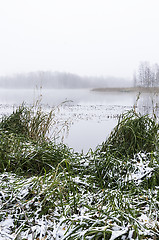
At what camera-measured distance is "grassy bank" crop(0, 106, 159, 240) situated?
117 cm

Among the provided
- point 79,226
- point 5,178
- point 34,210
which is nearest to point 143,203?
point 79,226

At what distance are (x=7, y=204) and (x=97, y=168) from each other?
78 centimetres

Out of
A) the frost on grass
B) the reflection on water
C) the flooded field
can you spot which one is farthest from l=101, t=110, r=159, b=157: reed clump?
the frost on grass

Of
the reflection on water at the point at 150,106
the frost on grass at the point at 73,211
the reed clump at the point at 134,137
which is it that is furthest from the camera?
the reflection on water at the point at 150,106

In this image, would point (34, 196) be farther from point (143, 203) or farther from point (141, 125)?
point (141, 125)

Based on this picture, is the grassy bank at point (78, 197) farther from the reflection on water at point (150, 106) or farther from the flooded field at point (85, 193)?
the reflection on water at point (150, 106)

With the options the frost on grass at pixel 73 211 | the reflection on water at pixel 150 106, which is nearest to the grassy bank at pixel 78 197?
the frost on grass at pixel 73 211

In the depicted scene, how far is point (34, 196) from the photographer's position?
145 centimetres

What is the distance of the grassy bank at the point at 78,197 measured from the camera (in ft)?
3.85

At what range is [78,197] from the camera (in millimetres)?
1383

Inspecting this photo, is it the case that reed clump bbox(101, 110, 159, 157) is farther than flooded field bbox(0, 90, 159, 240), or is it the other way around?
reed clump bbox(101, 110, 159, 157)

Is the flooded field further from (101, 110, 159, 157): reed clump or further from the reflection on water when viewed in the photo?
the reflection on water

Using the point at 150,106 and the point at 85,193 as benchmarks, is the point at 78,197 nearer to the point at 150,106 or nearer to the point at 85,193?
the point at 85,193

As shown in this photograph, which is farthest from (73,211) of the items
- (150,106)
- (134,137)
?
(150,106)
